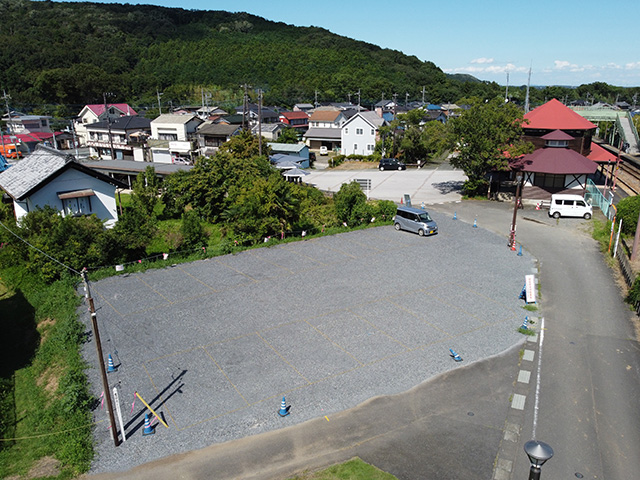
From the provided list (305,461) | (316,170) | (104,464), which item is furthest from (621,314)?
(316,170)

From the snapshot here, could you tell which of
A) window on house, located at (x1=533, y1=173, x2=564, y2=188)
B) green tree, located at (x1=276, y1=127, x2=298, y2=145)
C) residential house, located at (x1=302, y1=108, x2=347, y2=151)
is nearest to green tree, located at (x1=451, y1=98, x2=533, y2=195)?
window on house, located at (x1=533, y1=173, x2=564, y2=188)

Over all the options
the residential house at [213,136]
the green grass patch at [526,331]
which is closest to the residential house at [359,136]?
the residential house at [213,136]

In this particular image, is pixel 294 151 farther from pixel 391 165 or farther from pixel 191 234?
pixel 191 234

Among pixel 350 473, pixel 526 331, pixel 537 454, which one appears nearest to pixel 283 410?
pixel 350 473

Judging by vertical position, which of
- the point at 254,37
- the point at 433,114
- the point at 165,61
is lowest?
the point at 433,114

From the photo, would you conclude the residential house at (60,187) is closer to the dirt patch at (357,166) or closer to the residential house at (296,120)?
the dirt patch at (357,166)

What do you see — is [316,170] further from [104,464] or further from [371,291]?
[104,464]

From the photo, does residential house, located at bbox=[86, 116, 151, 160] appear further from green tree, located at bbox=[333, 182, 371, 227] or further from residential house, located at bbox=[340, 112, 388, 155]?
green tree, located at bbox=[333, 182, 371, 227]
